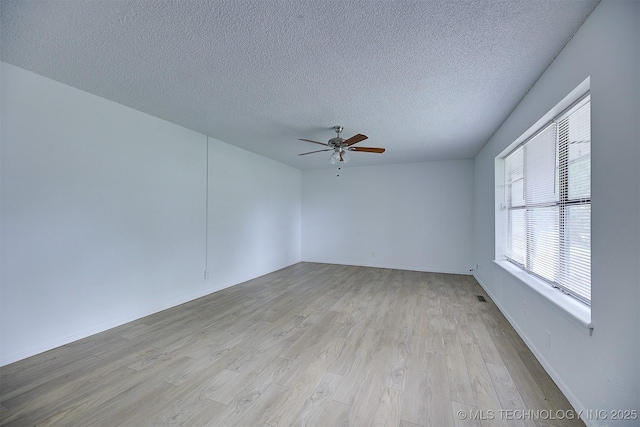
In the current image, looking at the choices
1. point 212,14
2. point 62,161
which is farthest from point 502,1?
point 62,161

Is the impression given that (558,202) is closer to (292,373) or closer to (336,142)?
(336,142)

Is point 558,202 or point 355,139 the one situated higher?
point 355,139

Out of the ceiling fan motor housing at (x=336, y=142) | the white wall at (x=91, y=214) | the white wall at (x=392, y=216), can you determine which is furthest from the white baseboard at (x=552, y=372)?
the white wall at (x=91, y=214)


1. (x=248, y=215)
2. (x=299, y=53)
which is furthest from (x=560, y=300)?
(x=248, y=215)

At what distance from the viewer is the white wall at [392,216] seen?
543 centimetres

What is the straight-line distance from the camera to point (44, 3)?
1.47m

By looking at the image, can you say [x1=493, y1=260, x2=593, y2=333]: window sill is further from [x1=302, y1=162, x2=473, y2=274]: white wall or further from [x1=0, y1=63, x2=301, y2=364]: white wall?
[x1=0, y1=63, x2=301, y2=364]: white wall

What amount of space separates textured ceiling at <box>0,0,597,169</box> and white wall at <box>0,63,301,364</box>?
329 millimetres

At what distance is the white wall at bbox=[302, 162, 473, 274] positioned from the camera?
543 centimetres

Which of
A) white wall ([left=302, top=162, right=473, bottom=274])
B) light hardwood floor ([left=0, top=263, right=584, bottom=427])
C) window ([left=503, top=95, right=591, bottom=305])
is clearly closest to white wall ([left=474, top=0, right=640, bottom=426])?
window ([left=503, top=95, right=591, bottom=305])

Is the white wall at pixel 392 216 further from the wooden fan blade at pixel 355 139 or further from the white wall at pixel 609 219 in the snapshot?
the white wall at pixel 609 219

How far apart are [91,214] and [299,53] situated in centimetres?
269

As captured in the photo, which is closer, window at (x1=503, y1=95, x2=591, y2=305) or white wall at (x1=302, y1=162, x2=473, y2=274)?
window at (x1=503, y1=95, x2=591, y2=305)

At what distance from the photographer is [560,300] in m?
1.84
